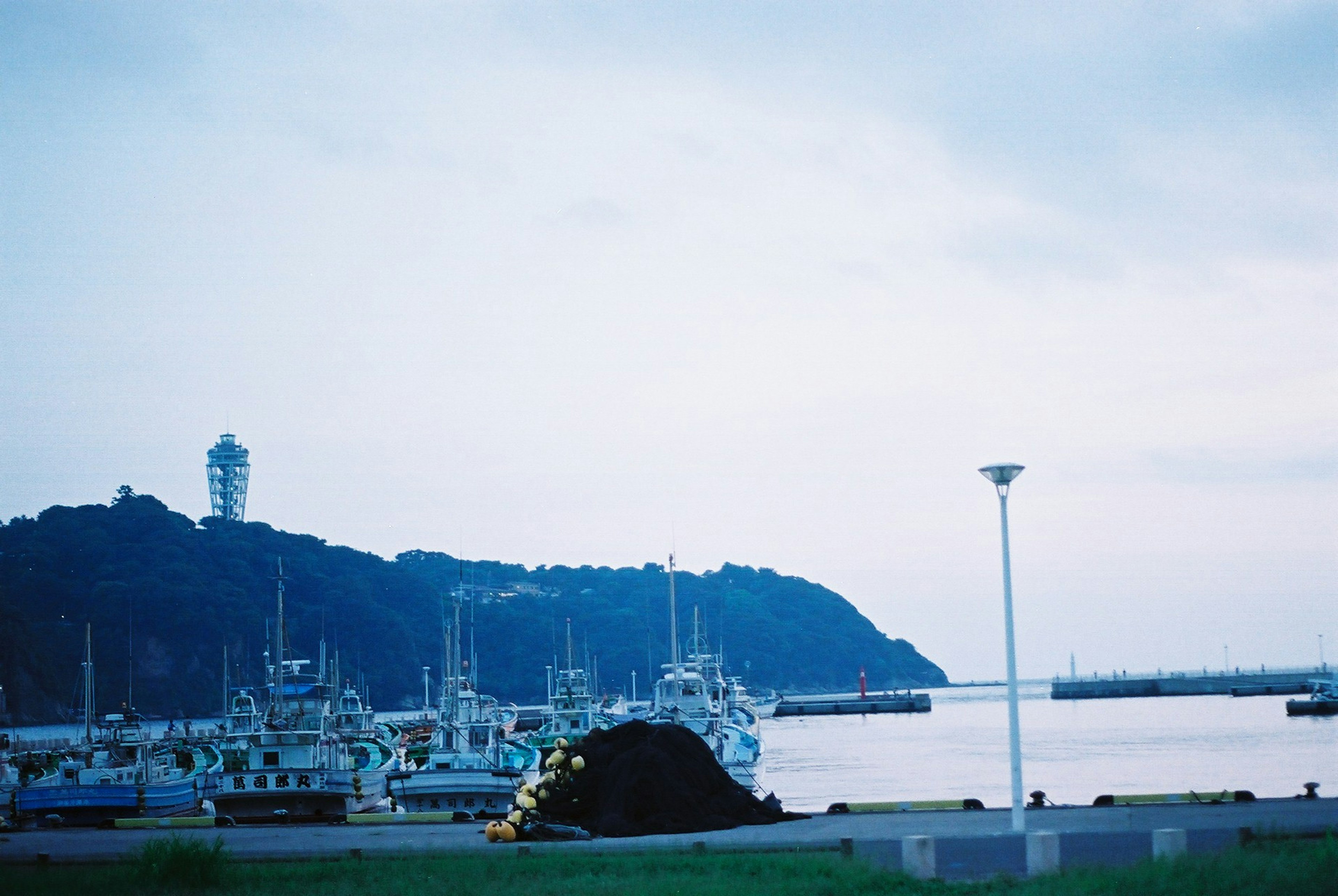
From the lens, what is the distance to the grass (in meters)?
15.1

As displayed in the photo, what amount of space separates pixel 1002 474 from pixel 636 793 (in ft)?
30.2

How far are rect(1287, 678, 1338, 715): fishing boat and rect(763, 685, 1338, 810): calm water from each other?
158cm

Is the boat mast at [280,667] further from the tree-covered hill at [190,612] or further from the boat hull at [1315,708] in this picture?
the boat hull at [1315,708]

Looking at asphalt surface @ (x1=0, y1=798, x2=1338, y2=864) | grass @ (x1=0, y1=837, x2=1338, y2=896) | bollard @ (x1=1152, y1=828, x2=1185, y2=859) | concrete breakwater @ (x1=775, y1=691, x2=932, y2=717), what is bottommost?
concrete breakwater @ (x1=775, y1=691, x2=932, y2=717)

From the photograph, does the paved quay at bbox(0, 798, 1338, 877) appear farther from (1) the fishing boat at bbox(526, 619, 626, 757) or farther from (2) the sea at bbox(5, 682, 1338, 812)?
(1) the fishing boat at bbox(526, 619, 626, 757)

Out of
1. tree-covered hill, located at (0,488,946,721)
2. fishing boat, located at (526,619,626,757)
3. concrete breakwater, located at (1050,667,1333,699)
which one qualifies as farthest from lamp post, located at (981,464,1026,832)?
concrete breakwater, located at (1050,667,1333,699)

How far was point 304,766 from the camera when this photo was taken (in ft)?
128

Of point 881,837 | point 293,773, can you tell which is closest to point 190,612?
point 293,773

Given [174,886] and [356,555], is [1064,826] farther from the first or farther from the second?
[356,555]

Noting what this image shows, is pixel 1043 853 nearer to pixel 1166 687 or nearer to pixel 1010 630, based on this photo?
pixel 1010 630

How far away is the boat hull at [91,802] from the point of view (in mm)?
36406

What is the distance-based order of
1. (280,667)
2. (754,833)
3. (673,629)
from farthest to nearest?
(673,629) < (280,667) < (754,833)

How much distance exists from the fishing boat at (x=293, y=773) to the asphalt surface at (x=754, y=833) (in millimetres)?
7046

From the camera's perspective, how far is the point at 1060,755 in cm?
7538
